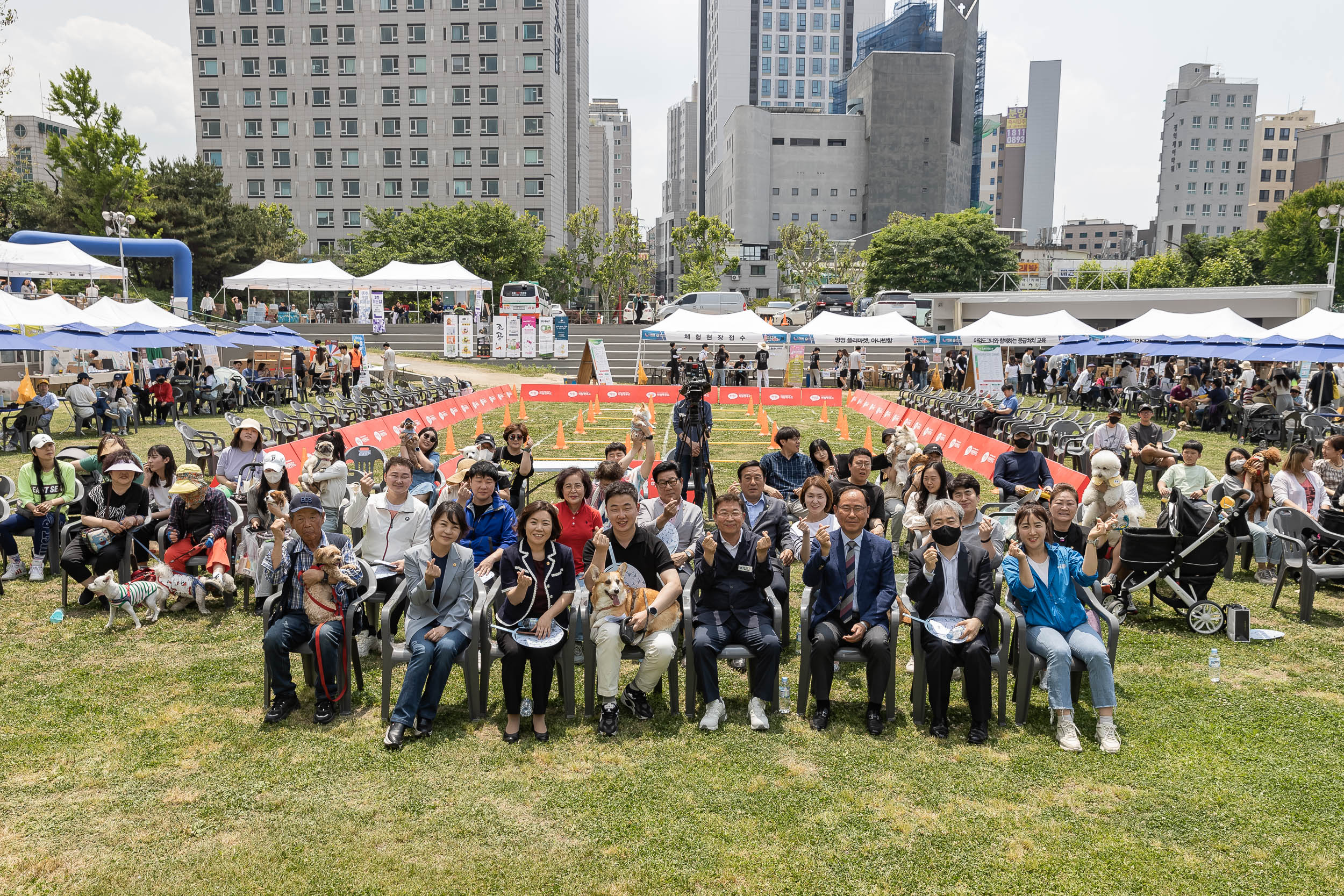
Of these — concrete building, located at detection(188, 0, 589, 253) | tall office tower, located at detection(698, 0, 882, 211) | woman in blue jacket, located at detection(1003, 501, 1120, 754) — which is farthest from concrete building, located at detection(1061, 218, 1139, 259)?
woman in blue jacket, located at detection(1003, 501, 1120, 754)

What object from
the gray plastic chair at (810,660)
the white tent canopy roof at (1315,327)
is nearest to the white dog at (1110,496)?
the gray plastic chair at (810,660)

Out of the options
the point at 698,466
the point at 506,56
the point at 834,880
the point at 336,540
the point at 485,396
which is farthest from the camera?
the point at 506,56

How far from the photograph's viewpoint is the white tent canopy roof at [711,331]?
2809 cm

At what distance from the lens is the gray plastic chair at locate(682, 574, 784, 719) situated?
19.5ft

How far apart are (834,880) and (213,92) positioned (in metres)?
94.0

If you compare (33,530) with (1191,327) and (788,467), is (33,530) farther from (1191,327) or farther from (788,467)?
(1191,327)

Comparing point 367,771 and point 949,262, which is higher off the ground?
point 949,262

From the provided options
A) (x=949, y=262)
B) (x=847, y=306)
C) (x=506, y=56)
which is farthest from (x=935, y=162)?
(x=847, y=306)

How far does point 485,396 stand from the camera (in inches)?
963

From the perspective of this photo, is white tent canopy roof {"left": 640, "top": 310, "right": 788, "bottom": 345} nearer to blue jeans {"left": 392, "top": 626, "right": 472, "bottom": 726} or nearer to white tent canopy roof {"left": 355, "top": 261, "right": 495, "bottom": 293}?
white tent canopy roof {"left": 355, "top": 261, "right": 495, "bottom": 293}

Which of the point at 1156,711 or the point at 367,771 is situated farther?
the point at 1156,711

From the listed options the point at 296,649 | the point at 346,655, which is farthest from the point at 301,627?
the point at 346,655

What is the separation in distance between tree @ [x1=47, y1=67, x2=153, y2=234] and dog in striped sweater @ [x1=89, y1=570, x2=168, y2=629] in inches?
1899

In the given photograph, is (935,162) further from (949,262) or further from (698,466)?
(698,466)
